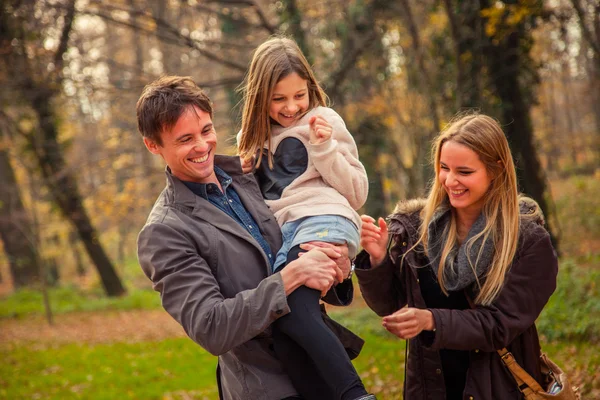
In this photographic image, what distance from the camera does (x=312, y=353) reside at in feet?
8.55

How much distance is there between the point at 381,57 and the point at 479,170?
40.0 ft

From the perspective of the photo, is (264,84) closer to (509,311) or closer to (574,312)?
(509,311)

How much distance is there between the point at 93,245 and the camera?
56.9 ft

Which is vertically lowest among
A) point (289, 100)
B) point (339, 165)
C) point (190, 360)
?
point (190, 360)

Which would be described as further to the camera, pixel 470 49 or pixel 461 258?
pixel 470 49

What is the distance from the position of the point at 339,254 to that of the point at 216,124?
38.8ft

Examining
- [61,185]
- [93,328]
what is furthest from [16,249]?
[93,328]

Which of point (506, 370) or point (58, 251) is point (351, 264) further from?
point (58, 251)

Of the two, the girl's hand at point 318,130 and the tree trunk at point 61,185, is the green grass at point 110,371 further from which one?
the girl's hand at point 318,130

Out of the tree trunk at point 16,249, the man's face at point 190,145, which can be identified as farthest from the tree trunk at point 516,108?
the tree trunk at point 16,249

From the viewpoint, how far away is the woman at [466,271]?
9.78 ft

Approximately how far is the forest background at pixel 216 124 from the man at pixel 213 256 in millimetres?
2353

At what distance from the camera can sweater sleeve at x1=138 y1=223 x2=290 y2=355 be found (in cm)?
252

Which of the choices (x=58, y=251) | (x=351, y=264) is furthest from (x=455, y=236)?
(x=58, y=251)
